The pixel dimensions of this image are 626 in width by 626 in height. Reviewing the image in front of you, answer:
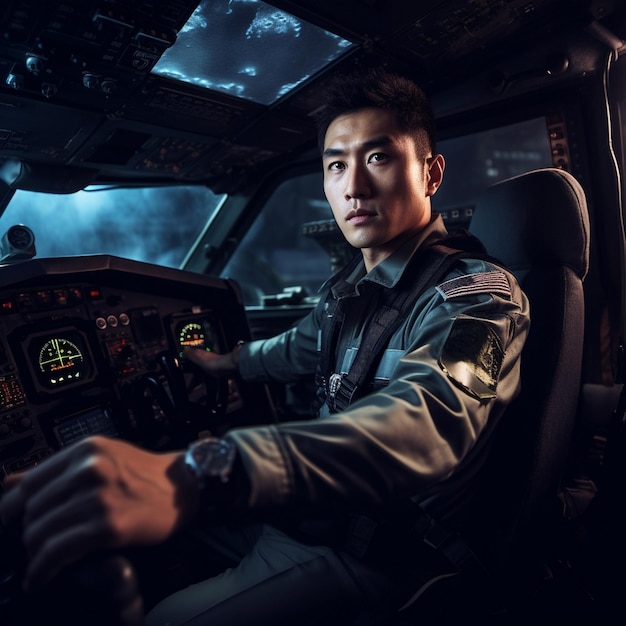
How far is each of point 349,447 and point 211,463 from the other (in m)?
0.20

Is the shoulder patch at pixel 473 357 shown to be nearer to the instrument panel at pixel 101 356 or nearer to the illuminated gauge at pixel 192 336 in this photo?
the instrument panel at pixel 101 356

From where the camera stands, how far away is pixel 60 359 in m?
1.64

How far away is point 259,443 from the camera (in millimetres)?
663

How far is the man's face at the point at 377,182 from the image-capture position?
134 cm

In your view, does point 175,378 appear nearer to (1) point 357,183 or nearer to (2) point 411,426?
(1) point 357,183

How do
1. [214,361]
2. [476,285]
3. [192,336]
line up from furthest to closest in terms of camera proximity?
1. [192,336]
2. [214,361]
3. [476,285]

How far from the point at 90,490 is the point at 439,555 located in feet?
2.82

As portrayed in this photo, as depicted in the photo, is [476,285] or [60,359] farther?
[60,359]

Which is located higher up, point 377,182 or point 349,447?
point 377,182

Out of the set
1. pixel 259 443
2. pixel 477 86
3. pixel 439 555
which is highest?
pixel 477 86

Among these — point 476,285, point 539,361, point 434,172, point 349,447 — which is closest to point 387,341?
point 476,285

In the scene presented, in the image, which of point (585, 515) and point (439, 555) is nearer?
point (439, 555)

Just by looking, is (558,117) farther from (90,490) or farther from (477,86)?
(90,490)

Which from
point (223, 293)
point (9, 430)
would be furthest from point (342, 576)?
point (223, 293)
